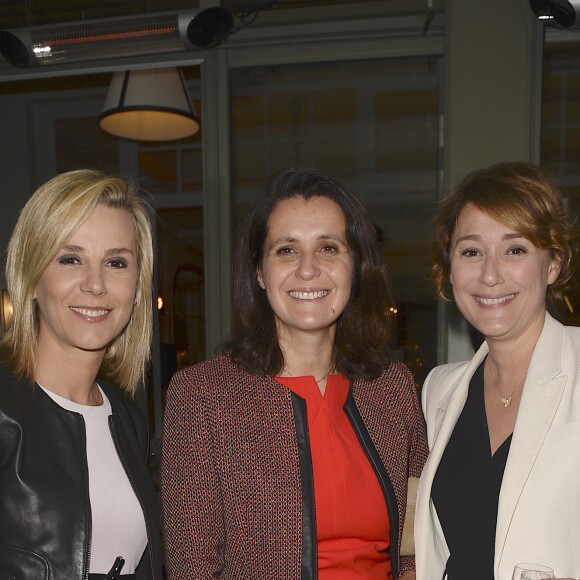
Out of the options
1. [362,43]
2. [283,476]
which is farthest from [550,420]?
[362,43]

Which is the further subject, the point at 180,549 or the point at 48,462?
the point at 180,549

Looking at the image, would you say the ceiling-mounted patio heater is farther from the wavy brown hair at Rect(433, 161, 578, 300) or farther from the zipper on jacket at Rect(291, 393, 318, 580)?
the zipper on jacket at Rect(291, 393, 318, 580)

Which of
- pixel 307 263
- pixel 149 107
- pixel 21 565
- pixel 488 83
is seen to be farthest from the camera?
pixel 488 83

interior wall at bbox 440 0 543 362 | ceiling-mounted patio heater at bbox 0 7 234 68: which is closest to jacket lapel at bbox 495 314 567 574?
interior wall at bbox 440 0 543 362

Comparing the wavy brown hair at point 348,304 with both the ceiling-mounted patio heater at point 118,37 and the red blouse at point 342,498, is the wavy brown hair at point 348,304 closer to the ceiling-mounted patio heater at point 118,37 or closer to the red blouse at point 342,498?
the red blouse at point 342,498

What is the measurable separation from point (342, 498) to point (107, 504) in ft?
2.15

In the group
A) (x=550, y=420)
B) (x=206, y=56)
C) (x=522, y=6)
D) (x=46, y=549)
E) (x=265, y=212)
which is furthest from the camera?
(x=206, y=56)

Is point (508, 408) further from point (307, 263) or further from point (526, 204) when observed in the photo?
point (307, 263)

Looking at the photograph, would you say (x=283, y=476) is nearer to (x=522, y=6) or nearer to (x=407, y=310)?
(x=407, y=310)

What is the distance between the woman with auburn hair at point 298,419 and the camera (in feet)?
5.92

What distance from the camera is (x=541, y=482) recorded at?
5.60 feet

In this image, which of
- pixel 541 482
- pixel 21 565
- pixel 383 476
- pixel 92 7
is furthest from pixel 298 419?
pixel 92 7

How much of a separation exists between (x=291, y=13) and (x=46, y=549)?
452 centimetres

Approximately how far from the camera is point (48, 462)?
5.36 ft
